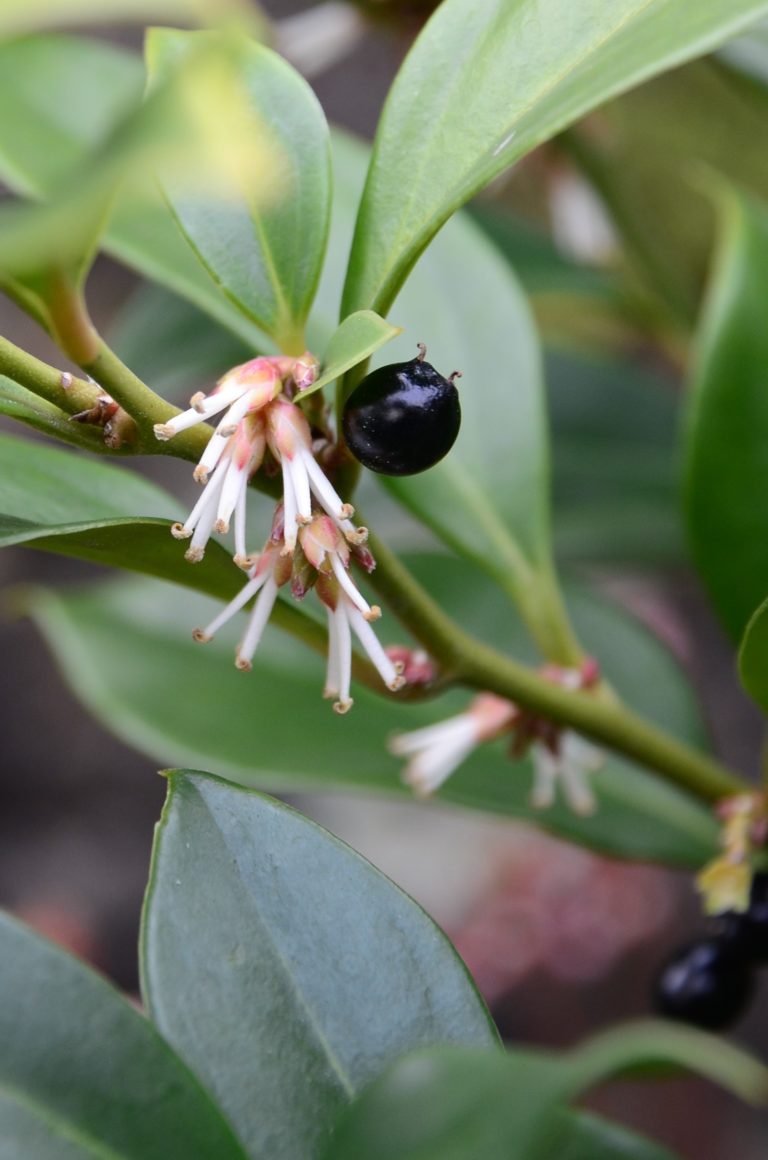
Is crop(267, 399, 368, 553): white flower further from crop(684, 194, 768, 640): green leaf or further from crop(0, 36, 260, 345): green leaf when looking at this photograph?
crop(684, 194, 768, 640): green leaf

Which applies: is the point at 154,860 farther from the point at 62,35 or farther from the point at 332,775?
→ the point at 62,35

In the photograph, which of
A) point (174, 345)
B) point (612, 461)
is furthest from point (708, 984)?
point (174, 345)

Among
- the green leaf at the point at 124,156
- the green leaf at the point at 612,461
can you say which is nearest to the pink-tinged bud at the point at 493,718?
the green leaf at the point at 124,156

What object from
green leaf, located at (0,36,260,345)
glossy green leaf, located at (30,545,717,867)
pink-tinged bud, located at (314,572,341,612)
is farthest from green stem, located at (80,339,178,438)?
glossy green leaf, located at (30,545,717,867)

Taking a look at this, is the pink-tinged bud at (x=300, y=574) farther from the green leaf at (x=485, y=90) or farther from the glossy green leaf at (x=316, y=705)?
the glossy green leaf at (x=316, y=705)

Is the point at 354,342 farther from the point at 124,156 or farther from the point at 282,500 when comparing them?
the point at 124,156

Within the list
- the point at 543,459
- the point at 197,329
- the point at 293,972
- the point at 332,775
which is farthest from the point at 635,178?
the point at 293,972
